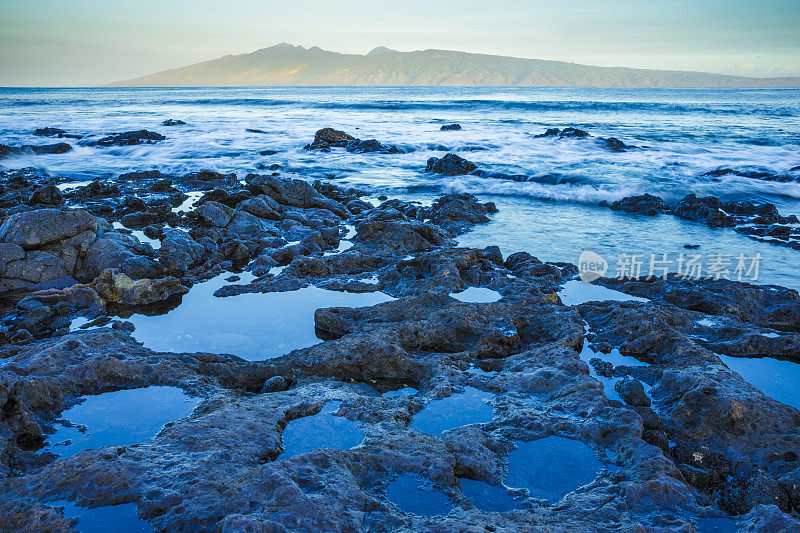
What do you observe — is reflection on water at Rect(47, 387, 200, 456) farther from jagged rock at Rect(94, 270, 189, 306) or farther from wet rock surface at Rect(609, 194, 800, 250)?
wet rock surface at Rect(609, 194, 800, 250)

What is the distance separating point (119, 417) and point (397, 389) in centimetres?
190

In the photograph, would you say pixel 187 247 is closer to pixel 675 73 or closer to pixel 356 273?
pixel 356 273

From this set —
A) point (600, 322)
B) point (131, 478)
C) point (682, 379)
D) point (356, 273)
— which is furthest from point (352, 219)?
point (131, 478)

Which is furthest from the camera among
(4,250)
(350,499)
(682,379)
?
(4,250)

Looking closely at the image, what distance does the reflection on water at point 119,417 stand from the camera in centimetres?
310

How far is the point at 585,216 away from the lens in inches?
398

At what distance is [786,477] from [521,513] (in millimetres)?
1581

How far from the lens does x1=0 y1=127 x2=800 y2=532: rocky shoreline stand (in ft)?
7.68

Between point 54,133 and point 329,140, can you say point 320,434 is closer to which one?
point 329,140

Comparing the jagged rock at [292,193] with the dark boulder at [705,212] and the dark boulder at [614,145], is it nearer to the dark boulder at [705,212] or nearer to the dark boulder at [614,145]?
the dark boulder at [705,212]

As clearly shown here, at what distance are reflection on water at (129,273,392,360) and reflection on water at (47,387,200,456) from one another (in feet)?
2.84

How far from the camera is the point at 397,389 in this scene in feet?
12.4

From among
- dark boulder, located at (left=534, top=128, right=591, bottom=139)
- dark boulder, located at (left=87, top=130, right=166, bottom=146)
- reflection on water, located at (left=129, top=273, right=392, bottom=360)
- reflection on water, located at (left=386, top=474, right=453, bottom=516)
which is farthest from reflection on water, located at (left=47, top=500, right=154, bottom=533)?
dark boulder, located at (left=534, top=128, right=591, bottom=139)

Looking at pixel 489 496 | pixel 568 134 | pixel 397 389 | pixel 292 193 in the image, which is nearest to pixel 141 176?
pixel 292 193
